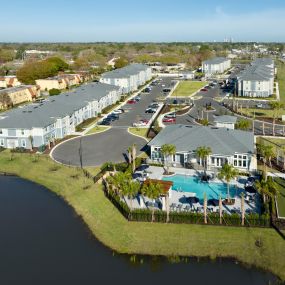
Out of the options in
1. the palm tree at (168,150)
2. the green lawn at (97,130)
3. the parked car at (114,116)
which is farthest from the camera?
the parked car at (114,116)

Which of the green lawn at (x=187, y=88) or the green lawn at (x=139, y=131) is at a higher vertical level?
the green lawn at (x=187, y=88)

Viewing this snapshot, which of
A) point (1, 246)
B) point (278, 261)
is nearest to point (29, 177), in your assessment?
point (1, 246)

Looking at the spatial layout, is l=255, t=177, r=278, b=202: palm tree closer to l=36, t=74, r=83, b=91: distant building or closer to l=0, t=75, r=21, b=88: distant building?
l=36, t=74, r=83, b=91: distant building

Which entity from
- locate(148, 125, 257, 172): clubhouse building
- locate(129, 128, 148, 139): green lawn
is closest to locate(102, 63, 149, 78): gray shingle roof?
locate(129, 128, 148, 139): green lawn

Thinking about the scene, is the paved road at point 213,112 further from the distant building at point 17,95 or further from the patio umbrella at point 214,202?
the distant building at point 17,95

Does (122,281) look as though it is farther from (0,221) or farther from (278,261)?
(0,221)

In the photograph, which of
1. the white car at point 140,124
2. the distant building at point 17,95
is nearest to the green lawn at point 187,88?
the white car at point 140,124

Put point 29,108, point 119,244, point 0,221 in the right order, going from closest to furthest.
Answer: point 119,244
point 0,221
point 29,108
